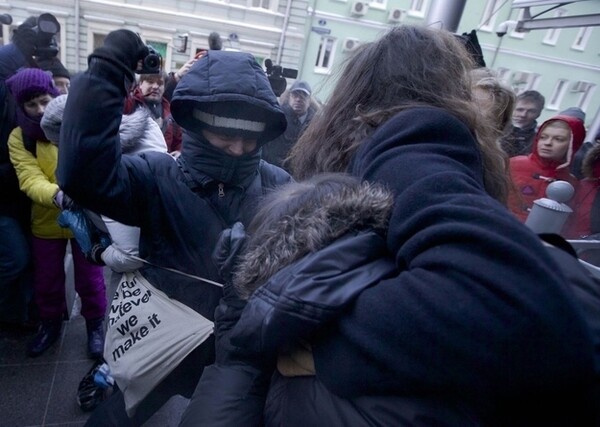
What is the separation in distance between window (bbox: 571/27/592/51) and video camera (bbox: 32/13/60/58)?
21880 millimetres

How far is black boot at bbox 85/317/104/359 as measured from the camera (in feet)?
7.68

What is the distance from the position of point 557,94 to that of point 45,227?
22875mm

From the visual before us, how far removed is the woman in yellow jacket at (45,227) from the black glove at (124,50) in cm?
112

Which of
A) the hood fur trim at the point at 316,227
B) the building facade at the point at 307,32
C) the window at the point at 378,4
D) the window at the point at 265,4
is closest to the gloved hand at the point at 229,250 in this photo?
the hood fur trim at the point at 316,227

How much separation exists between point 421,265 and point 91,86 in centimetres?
100

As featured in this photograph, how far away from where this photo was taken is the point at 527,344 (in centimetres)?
50

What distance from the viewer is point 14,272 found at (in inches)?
87.9

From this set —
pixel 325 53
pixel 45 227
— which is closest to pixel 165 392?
pixel 45 227

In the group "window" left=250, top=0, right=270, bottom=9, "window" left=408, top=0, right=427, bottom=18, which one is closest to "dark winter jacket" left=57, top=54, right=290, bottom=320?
"window" left=250, top=0, right=270, bottom=9

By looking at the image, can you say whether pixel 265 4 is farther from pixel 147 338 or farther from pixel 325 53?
pixel 147 338

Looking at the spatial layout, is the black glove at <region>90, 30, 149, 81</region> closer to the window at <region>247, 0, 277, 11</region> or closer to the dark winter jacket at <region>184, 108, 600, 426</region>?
the dark winter jacket at <region>184, 108, 600, 426</region>

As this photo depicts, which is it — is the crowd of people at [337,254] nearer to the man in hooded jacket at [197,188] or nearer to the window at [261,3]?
the man in hooded jacket at [197,188]

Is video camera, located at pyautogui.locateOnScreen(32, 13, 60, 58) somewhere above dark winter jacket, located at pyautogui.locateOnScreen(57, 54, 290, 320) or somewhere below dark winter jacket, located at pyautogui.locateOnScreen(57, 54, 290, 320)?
above

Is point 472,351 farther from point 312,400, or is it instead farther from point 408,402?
point 312,400
